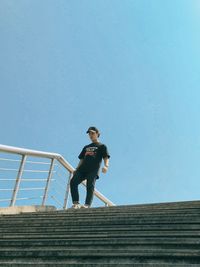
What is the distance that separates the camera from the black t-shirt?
6.82m

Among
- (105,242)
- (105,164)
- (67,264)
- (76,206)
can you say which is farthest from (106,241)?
(105,164)

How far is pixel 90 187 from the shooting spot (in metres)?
6.65

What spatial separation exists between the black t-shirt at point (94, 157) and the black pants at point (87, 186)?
0.26 ft

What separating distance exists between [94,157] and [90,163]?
0.33ft

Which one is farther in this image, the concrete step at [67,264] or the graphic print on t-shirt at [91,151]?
the graphic print on t-shirt at [91,151]

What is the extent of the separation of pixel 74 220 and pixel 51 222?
0.64ft

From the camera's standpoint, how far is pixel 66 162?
7.78 metres

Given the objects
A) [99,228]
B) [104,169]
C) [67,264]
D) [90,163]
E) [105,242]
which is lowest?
[67,264]

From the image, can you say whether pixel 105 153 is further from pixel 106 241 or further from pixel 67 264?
pixel 67 264

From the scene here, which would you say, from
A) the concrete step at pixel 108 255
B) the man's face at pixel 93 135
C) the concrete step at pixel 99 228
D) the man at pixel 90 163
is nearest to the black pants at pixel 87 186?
the man at pixel 90 163

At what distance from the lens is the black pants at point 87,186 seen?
6.54 meters

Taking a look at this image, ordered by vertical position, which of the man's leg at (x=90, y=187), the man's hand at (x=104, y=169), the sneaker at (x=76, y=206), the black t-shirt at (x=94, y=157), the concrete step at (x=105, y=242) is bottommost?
the concrete step at (x=105, y=242)

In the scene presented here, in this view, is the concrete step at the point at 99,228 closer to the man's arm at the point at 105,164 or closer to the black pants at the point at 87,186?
the black pants at the point at 87,186

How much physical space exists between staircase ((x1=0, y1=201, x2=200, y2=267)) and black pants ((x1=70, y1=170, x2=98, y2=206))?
96.1 inches
